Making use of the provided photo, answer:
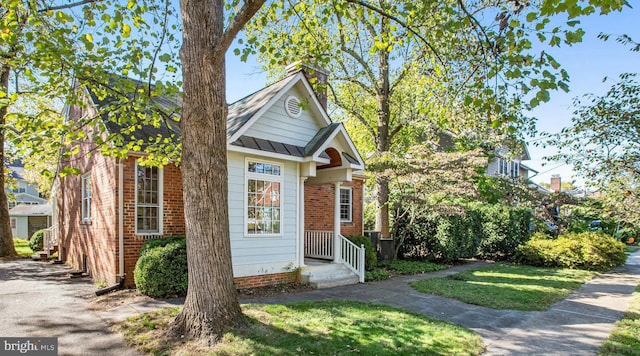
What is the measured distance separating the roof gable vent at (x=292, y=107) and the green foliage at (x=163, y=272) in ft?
14.6

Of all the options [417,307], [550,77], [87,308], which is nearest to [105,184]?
[87,308]

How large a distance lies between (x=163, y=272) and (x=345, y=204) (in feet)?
28.0

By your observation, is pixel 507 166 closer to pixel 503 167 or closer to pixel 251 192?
pixel 503 167

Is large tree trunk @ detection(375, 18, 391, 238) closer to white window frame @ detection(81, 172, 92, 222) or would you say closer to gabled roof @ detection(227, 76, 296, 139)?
gabled roof @ detection(227, 76, 296, 139)

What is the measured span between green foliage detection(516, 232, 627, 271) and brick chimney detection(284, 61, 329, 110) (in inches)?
411

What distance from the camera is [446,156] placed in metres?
13.4

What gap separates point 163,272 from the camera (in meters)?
7.68

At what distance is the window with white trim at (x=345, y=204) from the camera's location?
14914 millimetres

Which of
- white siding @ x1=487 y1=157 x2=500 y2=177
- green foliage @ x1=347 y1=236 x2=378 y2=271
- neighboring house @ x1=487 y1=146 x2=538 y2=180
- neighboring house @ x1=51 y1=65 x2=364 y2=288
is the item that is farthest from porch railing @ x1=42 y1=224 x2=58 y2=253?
white siding @ x1=487 y1=157 x2=500 y2=177

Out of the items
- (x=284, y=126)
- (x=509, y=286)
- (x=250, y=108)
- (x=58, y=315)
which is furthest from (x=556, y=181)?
(x=58, y=315)

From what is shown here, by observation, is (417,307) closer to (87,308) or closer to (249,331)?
(249,331)

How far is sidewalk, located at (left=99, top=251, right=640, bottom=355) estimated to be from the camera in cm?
569

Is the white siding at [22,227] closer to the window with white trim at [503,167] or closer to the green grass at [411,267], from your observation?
the green grass at [411,267]

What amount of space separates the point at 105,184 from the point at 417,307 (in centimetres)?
805
